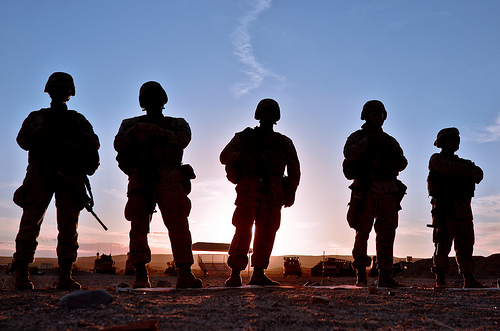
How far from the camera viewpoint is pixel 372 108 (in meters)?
6.92

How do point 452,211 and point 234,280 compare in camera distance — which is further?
point 452,211

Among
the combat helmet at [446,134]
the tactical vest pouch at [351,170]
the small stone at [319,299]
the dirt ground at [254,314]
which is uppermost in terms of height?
the combat helmet at [446,134]

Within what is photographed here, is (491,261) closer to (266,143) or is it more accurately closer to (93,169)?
(266,143)

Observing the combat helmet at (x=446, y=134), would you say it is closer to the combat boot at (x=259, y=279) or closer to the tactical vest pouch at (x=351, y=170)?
the tactical vest pouch at (x=351, y=170)

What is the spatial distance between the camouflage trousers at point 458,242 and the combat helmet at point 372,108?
6.16ft

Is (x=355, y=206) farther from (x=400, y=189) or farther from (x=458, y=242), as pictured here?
(x=458, y=242)

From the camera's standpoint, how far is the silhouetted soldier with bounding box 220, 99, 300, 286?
21.1 feet

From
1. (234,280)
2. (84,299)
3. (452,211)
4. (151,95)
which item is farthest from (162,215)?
(452,211)

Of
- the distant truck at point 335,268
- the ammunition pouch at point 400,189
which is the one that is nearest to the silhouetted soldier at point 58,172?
the ammunition pouch at point 400,189

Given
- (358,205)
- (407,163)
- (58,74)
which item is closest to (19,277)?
(58,74)

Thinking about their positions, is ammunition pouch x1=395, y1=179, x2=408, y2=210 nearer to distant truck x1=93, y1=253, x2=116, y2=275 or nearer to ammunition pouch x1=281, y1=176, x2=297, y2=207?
ammunition pouch x1=281, y1=176, x2=297, y2=207

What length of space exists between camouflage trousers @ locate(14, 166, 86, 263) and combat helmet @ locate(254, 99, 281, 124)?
251 centimetres

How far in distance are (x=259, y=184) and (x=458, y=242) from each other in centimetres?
314

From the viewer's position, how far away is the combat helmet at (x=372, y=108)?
6914mm
